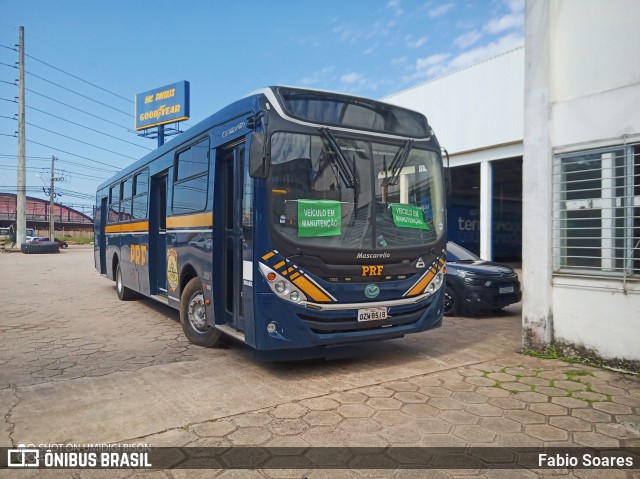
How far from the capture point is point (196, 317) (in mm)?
6520

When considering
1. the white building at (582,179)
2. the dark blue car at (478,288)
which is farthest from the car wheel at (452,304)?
the white building at (582,179)

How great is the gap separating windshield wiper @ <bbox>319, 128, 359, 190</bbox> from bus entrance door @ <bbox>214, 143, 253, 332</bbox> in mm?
1069

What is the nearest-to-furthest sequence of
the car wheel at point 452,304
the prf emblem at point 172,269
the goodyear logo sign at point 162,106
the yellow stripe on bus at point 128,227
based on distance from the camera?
the prf emblem at point 172,269
the yellow stripe on bus at point 128,227
the car wheel at point 452,304
the goodyear logo sign at point 162,106

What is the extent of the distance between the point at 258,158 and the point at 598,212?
14.1 ft

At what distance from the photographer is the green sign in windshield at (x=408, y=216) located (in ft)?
17.5

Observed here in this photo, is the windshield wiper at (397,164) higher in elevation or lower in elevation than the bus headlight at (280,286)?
higher

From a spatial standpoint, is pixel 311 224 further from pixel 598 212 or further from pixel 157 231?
pixel 157 231

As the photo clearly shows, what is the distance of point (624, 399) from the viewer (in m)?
4.40

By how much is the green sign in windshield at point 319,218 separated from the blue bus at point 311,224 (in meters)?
0.01

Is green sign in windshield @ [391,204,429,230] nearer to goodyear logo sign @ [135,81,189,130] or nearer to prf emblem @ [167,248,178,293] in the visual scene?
prf emblem @ [167,248,178,293]

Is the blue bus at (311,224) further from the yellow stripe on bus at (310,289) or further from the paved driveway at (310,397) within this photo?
the paved driveway at (310,397)

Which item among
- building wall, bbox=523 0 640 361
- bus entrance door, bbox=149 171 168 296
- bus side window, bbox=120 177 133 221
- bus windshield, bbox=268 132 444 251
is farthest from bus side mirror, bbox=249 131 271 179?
bus side window, bbox=120 177 133 221

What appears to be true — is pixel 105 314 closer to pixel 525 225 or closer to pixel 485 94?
pixel 525 225

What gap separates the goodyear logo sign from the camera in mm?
38469
